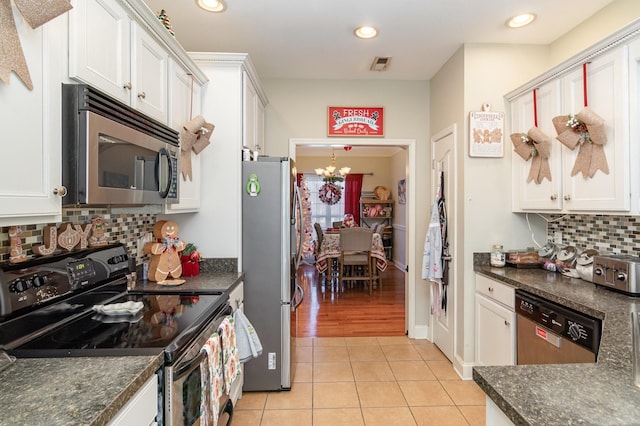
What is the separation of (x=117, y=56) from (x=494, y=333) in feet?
8.97

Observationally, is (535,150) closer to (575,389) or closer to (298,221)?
(298,221)

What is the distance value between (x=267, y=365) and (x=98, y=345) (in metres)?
1.48

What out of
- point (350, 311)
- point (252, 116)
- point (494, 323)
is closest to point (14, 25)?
point (252, 116)

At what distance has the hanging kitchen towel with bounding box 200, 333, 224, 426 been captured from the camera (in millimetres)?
1412

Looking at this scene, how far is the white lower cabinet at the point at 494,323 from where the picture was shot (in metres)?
2.16

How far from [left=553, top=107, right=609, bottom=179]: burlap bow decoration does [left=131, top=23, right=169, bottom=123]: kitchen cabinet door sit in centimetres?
230

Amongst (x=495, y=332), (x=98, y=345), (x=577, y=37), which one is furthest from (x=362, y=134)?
(x=98, y=345)

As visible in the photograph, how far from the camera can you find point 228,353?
5.53 feet

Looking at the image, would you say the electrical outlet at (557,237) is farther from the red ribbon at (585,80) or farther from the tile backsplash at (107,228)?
the tile backsplash at (107,228)

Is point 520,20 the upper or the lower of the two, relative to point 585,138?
upper

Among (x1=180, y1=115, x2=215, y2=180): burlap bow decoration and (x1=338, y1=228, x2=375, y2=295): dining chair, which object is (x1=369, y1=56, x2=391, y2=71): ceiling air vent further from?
(x1=338, y1=228, x2=375, y2=295): dining chair

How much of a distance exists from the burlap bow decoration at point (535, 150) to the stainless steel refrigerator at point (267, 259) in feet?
5.50

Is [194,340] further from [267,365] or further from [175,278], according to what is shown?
[267,365]

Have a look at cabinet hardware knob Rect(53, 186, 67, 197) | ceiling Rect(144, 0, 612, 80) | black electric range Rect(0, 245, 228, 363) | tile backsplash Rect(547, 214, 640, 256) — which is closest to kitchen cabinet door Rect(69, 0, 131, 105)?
cabinet hardware knob Rect(53, 186, 67, 197)
